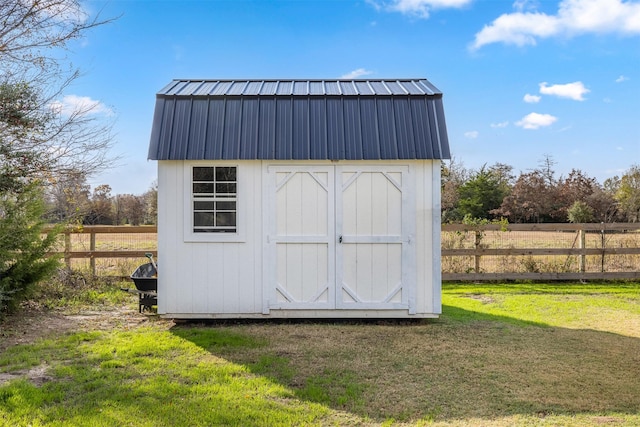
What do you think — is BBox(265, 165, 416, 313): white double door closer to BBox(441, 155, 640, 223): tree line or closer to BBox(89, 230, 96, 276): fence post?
BBox(89, 230, 96, 276): fence post

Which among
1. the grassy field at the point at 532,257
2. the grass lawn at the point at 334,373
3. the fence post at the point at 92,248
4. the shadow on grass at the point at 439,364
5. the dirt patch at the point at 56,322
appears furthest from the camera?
the grassy field at the point at 532,257

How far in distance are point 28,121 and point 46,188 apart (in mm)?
1322

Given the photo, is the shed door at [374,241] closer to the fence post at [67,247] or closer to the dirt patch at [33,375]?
the dirt patch at [33,375]

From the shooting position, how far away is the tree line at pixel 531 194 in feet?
69.9

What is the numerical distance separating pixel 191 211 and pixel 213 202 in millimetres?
320

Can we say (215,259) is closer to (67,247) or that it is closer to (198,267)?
(198,267)

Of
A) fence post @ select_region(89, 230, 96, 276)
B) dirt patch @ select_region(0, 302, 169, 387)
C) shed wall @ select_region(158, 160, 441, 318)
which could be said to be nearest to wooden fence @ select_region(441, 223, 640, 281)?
shed wall @ select_region(158, 160, 441, 318)

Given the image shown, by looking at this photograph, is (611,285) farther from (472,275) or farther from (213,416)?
(213,416)

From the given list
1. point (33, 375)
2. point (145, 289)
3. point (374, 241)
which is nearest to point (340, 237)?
point (374, 241)

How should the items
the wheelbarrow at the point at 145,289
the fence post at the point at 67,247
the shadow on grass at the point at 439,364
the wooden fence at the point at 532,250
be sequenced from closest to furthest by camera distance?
the shadow on grass at the point at 439,364 < the wheelbarrow at the point at 145,289 < the fence post at the point at 67,247 < the wooden fence at the point at 532,250

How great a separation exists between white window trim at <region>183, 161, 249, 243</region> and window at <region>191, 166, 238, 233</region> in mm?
52

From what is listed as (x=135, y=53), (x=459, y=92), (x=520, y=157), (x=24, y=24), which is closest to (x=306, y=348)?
(x=24, y=24)

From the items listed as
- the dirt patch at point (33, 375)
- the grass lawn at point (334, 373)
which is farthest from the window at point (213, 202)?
the dirt patch at point (33, 375)

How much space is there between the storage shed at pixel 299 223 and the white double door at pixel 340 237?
14mm
